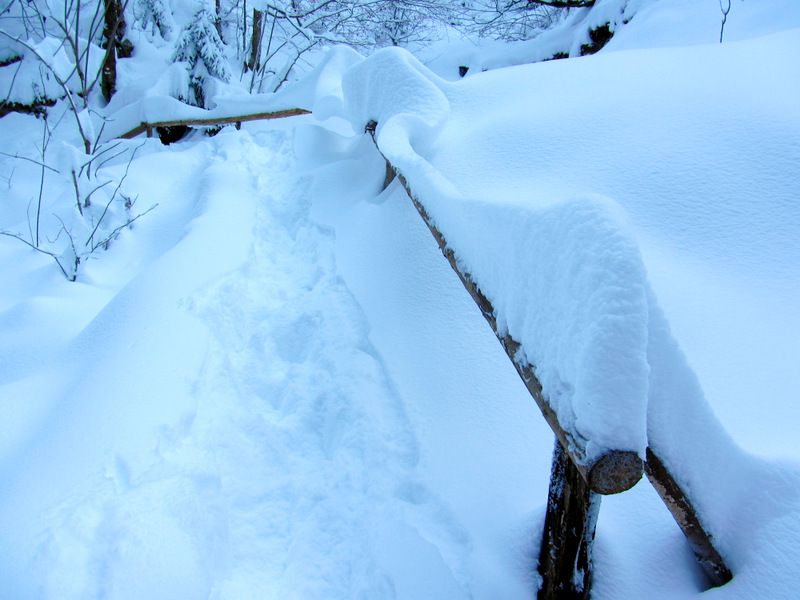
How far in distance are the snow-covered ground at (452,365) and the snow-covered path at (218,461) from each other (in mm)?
11

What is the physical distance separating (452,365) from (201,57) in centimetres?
929

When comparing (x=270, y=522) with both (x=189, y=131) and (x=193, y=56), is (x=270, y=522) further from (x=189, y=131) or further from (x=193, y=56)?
(x=193, y=56)

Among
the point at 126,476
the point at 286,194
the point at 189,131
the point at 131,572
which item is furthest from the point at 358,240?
the point at 189,131

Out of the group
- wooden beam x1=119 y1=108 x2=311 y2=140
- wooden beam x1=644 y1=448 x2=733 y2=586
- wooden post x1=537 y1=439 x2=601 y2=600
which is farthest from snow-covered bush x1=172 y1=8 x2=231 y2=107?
wooden beam x1=644 y1=448 x2=733 y2=586

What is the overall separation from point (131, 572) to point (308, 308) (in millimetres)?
1905

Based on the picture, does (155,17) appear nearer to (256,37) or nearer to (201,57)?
(256,37)

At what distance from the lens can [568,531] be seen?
4.84 ft

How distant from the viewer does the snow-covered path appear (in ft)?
5.62

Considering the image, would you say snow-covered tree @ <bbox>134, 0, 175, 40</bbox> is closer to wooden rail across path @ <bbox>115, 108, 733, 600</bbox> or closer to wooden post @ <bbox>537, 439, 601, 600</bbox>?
wooden rail across path @ <bbox>115, 108, 733, 600</bbox>

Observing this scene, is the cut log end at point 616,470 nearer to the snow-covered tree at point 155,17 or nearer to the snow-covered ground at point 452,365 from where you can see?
the snow-covered ground at point 452,365

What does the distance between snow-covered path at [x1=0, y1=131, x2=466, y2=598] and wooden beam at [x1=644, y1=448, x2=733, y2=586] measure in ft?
2.40

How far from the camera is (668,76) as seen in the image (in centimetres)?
337

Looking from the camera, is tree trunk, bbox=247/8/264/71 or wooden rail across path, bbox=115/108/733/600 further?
tree trunk, bbox=247/8/264/71

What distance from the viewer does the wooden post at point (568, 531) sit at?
142 centimetres
